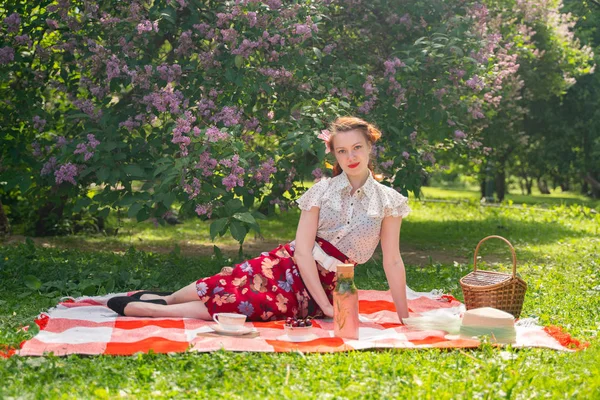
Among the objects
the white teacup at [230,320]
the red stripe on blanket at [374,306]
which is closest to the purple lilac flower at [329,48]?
the red stripe on blanket at [374,306]

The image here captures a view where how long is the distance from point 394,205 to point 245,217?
60.4 inches

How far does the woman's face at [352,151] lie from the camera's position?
14.2 feet

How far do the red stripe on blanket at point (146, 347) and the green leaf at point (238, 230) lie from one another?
1.93 meters

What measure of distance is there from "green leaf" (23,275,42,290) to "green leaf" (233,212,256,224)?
56.6 inches

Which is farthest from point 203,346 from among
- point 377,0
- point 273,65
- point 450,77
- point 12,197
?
point 12,197

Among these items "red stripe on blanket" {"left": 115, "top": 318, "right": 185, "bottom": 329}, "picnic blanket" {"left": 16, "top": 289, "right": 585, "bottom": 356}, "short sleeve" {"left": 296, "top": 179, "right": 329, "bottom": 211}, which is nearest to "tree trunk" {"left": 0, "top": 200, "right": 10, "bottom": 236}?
"picnic blanket" {"left": 16, "top": 289, "right": 585, "bottom": 356}

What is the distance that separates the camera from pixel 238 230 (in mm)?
5633

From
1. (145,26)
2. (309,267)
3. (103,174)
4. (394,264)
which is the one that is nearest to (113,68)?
(145,26)

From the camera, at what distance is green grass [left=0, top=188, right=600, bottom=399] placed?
122 inches

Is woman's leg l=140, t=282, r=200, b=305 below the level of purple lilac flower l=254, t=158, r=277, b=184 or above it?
below

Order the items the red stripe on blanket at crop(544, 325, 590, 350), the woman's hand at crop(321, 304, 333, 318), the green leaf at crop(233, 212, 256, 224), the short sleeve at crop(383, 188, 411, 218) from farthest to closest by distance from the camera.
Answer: the green leaf at crop(233, 212, 256, 224)
the short sleeve at crop(383, 188, 411, 218)
the woman's hand at crop(321, 304, 333, 318)
the red stripe on blanket at crop(544, 325, 590, 350)

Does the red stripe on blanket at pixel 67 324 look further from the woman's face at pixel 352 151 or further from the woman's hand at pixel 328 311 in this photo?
the woman's face at pixel 352 151

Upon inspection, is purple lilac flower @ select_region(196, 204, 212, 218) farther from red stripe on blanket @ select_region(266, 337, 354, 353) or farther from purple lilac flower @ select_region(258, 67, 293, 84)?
red stripe on blanket @ select_region(266, 337, 354, 353)

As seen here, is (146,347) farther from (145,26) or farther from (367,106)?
(367,106)
